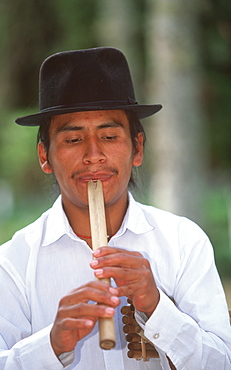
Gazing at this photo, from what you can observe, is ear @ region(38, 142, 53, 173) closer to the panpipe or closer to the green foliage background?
the panpipe

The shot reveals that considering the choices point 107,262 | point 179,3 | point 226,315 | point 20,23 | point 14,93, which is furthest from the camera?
point 14,93

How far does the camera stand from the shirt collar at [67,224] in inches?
95.1

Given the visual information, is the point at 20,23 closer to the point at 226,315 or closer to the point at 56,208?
the point at 56,208

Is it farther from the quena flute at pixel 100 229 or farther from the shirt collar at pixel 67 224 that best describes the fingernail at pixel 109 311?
the shirt collar at pixel 67 224

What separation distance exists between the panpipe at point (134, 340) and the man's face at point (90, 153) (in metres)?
0.45

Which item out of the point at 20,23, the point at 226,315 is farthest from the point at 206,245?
the point at 20,23

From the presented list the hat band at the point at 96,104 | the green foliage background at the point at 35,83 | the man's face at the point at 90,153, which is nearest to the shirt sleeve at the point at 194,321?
the man's face at the point at 90,153

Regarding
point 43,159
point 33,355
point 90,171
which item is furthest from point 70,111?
point 33,355

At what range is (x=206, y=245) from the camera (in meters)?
2.40

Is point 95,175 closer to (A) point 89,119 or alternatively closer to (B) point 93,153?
(B) point 93,153

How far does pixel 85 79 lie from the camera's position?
2.24m

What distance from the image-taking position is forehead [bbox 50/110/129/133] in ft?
7.41

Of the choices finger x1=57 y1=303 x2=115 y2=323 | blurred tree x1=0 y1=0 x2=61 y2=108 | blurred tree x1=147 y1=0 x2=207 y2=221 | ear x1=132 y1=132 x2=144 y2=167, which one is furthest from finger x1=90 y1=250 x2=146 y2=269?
blurred tree x1=0 y1=0 x2=61 y2=108

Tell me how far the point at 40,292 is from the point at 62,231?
27 cm
